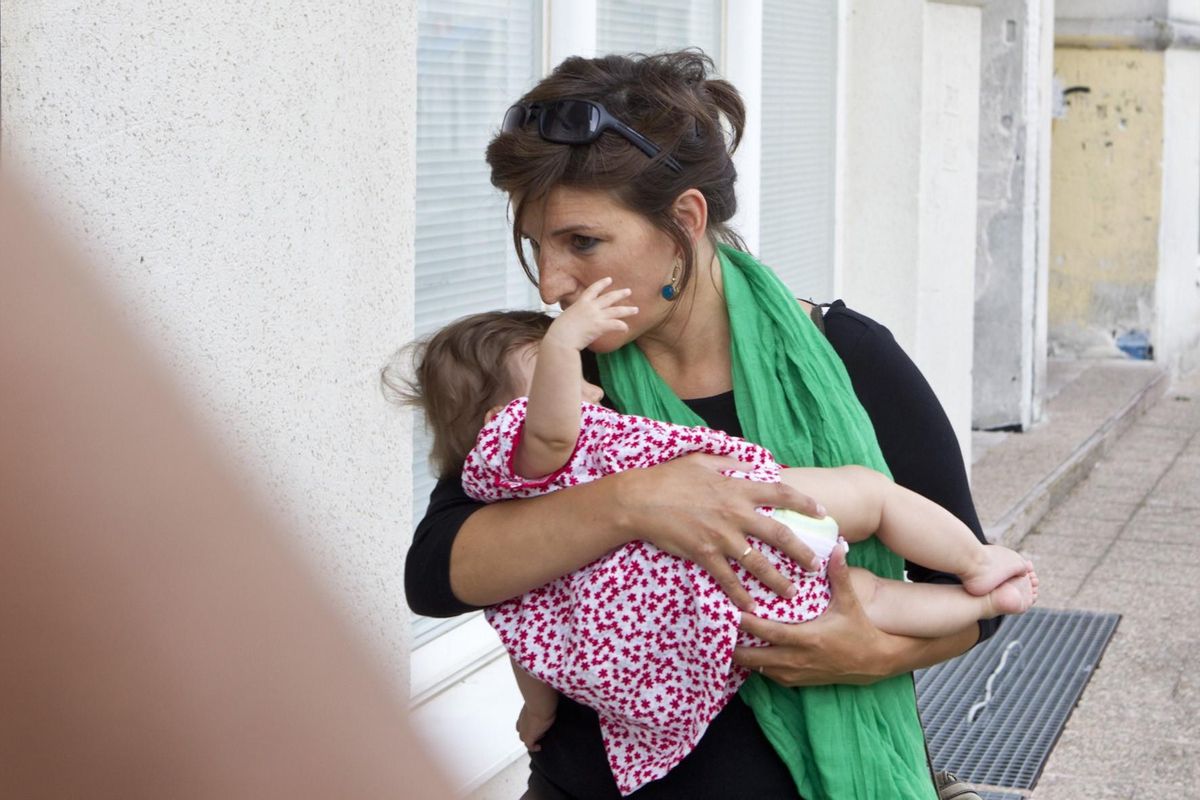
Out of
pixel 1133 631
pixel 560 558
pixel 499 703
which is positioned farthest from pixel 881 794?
pixel 1133 631

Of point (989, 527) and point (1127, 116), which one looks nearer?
point (989, 527)

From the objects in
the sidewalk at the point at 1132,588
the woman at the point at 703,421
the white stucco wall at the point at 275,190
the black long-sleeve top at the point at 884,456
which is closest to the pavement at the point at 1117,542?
the sidewalk at the point at 1132,588

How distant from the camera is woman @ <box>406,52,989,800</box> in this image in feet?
5.94

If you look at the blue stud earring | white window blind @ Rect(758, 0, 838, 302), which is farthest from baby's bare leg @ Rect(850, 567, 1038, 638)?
white window blind @ Rect(758, 0, 838, 302)

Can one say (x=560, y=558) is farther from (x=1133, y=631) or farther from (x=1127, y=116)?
(x=1127, y=116)

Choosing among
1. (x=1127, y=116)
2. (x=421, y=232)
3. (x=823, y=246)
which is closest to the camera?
(x=421, y=232)

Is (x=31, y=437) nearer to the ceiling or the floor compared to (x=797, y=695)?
nearer to the ceiling

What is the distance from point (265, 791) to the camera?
31 cm

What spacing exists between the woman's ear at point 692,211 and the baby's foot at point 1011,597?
2.00 feet

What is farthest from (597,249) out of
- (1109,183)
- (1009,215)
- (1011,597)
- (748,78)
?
(1109,183)

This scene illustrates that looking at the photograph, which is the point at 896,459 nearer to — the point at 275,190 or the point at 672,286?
the point at 672,286

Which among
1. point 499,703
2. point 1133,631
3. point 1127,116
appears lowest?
point 1133,631

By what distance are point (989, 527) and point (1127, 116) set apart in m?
5.64

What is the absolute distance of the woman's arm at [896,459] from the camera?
188 centimetres
